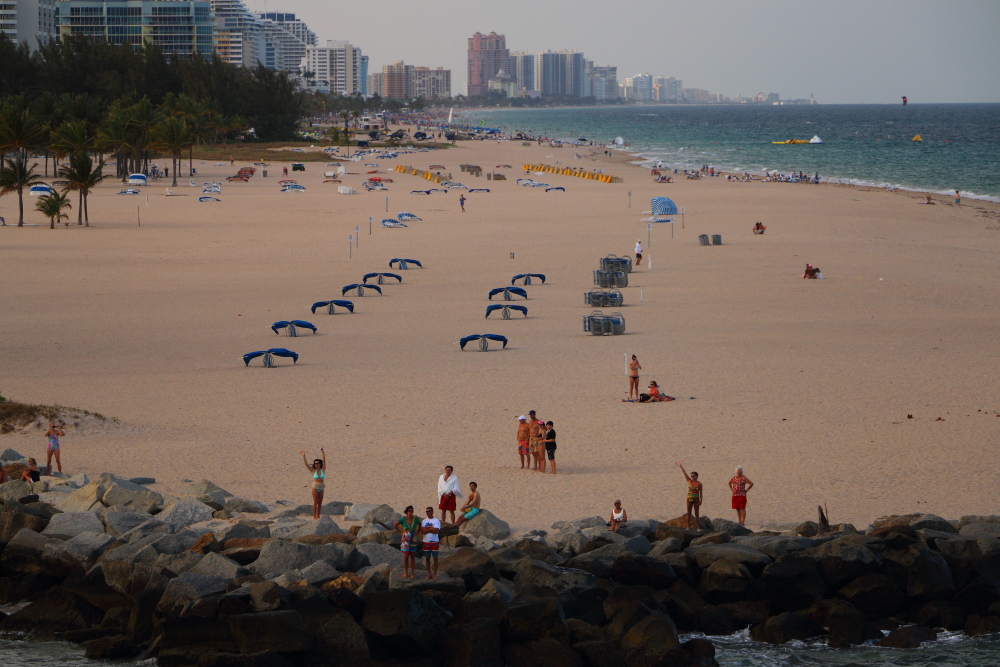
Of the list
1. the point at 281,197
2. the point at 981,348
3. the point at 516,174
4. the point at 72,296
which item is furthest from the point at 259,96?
the point at 981,348

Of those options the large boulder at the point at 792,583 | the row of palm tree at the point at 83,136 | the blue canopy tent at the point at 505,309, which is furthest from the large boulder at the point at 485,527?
the row of palm tree at the point at 83,136

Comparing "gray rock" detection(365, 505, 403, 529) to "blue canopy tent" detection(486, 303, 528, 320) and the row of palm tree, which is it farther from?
the row of palm tree

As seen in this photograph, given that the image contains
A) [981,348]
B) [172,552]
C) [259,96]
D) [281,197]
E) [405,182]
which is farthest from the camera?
[259,96]

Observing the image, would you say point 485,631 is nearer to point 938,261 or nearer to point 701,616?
point 701,616

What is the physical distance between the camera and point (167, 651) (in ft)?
36.7

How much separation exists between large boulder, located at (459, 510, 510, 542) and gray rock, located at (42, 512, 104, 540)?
467 centimetres

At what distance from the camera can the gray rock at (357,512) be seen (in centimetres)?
1402

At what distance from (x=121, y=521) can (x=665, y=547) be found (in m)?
6.89

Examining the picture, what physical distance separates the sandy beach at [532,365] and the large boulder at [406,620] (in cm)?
323

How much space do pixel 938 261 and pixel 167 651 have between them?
1334 inches

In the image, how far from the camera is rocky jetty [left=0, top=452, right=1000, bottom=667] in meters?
11.1

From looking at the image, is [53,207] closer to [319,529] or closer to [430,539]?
[319,529]

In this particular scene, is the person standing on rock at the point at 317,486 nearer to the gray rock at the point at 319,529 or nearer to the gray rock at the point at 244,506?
the gray rock at the point at 319,529

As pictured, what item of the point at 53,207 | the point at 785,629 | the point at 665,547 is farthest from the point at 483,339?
the point at 53,207
